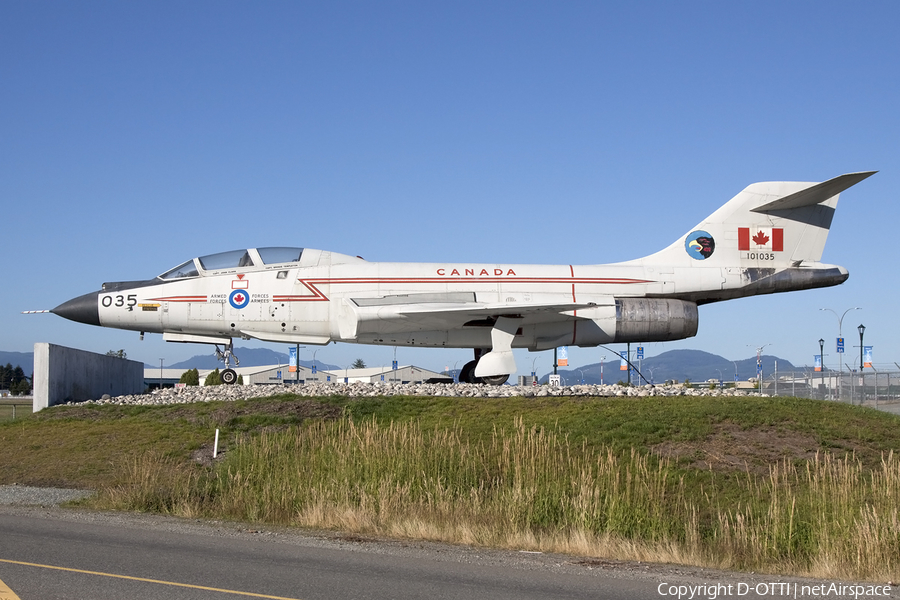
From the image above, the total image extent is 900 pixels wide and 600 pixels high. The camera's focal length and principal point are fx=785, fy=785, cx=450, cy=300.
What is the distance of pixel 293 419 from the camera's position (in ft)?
55.7

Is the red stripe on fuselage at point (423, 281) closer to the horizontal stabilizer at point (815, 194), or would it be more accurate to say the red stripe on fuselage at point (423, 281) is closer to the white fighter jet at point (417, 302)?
the white fighter jet at point (417, 302)

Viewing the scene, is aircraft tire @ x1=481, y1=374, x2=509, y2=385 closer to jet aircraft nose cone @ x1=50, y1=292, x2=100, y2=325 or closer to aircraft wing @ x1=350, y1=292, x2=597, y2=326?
aircraft wing @ x1=350, y1=292, x2=597, y2=326

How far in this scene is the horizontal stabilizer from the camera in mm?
20650

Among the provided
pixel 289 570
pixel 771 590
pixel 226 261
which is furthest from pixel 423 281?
pixel 771 590

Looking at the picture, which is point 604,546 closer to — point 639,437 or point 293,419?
point 639,437

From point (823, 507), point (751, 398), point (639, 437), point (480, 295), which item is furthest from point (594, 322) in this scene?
point (823, 507)

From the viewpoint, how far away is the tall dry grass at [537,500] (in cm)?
912

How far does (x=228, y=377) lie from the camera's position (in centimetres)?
2156

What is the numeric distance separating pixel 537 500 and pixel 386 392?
31.4 ft

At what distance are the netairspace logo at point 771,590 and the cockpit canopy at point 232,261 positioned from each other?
52.3 feet

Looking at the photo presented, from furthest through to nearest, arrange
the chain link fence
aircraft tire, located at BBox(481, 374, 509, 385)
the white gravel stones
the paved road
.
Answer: the chain link fence < aircraft tire, located at BBox(481, 374, 509, 385) < the white gravel stones < the paved road

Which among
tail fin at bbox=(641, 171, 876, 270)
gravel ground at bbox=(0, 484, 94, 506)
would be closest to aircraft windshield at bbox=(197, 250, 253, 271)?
gravel ground at bbox=(0, 484, 94, 506)

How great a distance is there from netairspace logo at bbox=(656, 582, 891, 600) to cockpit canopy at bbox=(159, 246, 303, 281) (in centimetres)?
1593

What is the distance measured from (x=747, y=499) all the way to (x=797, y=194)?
12402 millimetres
